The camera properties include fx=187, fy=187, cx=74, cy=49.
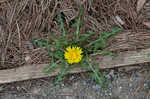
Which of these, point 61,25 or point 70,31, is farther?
point 70,31

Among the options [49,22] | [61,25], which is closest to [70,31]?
[61,25]

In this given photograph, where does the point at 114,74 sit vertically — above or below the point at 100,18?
below

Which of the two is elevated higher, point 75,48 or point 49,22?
point 49,22

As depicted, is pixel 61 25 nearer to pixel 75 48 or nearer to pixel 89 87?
pixel 75 48

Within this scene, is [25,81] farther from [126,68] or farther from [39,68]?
[126,68]

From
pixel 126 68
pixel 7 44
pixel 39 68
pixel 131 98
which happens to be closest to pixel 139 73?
pixel 126 68

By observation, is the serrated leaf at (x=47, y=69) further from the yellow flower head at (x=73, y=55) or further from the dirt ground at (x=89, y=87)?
the yellow flower head at (x=73, y=55)
